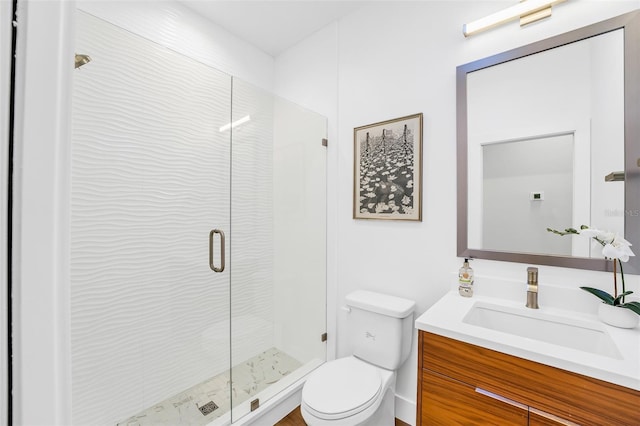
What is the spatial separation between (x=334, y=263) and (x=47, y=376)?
187 cm

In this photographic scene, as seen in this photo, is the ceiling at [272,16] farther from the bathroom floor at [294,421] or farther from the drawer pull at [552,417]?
the bathroom floor at [294,421]

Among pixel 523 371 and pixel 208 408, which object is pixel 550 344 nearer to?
pixel 523 371

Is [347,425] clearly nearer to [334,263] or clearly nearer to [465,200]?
[334,263]

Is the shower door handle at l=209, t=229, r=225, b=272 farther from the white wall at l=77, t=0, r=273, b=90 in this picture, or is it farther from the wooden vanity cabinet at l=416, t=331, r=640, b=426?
the white wall at l=77, t=0, r=273, b=90

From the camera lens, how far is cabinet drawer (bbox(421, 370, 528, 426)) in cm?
97

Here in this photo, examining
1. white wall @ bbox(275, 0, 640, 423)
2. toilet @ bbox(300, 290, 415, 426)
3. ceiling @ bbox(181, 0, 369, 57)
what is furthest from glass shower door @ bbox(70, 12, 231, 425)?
white wall @ bbox(275, 0, 640, 423)

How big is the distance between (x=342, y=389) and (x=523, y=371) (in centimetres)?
80

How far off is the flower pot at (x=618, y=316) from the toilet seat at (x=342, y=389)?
1002 mm

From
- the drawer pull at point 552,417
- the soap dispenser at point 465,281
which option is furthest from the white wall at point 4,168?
the soap dispenser at point 465,281

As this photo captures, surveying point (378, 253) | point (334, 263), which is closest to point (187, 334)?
point (334, 263)

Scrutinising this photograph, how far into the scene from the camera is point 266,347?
207 centimetres

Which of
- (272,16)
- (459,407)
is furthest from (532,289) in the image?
(272,16)

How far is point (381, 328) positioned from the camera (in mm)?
1603

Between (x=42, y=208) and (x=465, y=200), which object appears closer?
(x=42, y=208)
